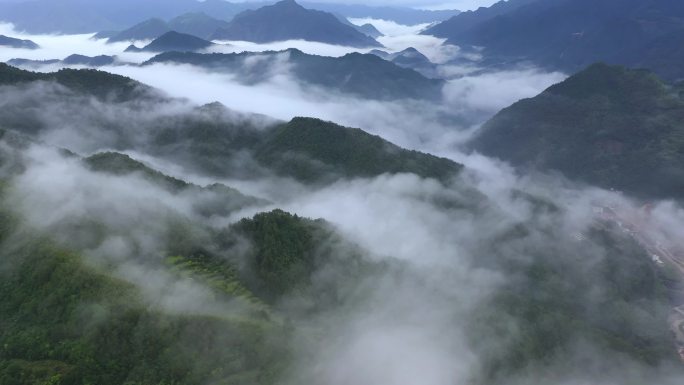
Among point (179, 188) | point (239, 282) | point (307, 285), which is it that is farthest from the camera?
point (179, 188)

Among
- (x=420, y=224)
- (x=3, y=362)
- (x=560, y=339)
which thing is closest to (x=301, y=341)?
(x=3, y=362)

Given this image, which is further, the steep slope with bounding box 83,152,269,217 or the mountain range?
the steep slope with bounding box 83,152,269,217

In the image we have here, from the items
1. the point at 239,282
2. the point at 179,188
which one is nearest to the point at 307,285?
the point at 239,282

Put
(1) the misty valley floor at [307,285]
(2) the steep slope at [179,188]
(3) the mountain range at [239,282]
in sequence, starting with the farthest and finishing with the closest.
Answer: (2) the steep slope at [179,188], (1) the misty valley floor at [307,285], (3) the mountain range at [239,282]

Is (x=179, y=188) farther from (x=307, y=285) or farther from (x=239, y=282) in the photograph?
(x=307, y=285)

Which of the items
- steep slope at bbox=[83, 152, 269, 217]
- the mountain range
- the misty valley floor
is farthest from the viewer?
steep slope at bbox=[83, 152, 269, 217]

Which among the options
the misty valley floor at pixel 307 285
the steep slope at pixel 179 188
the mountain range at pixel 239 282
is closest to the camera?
the mountain range at pixel 239 282

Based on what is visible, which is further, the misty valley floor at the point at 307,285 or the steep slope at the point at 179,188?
the steep slope at the point at 179,188

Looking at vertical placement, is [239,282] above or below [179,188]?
below

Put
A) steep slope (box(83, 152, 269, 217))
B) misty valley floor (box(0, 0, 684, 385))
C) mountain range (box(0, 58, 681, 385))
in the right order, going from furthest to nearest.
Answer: steep slope (box(83, 152, 269, 217)) → misty valley floor (box(0, 0, 684, 385)) → mountain range (box(0, 58, 681, 385))

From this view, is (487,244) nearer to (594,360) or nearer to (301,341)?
(594,360)

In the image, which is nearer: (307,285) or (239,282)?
(239,282)
